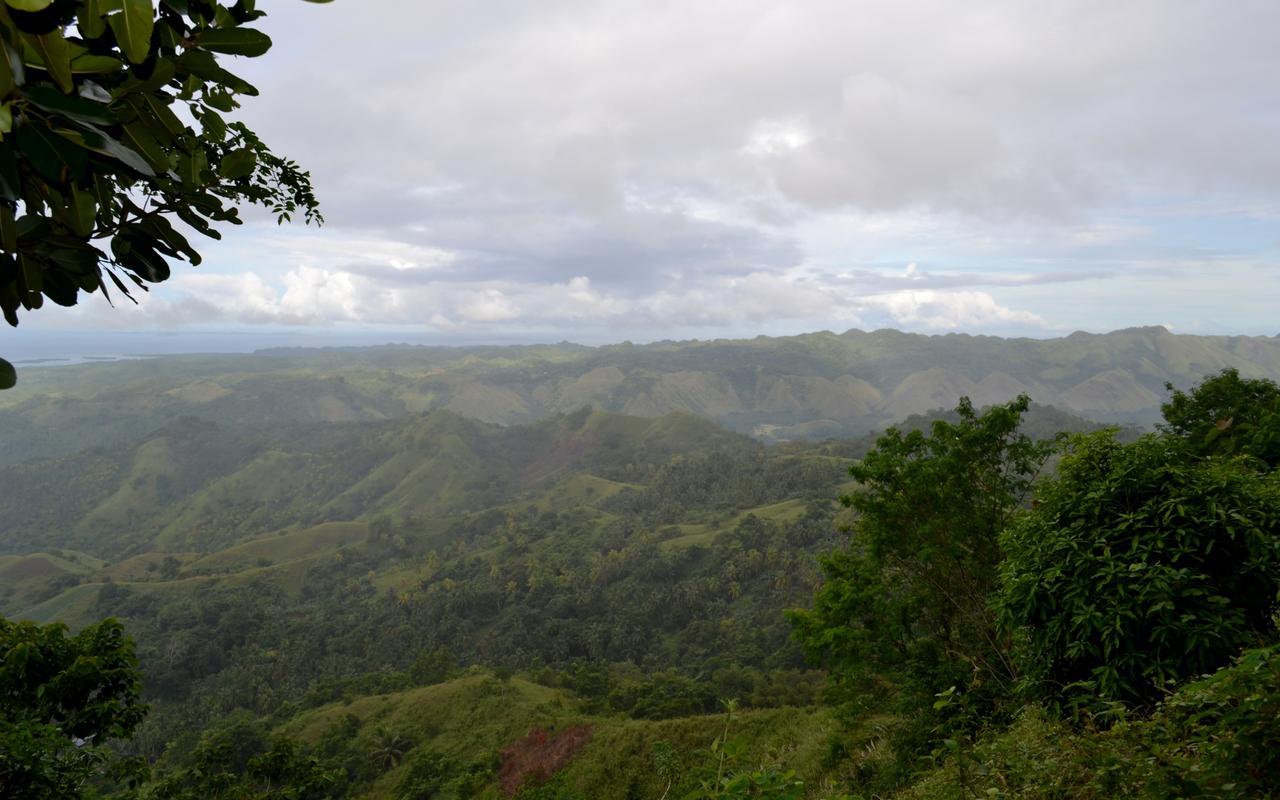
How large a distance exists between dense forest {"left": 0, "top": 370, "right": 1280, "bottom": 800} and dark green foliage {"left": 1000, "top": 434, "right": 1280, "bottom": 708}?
3cm

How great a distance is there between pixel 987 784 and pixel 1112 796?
3.37 ft

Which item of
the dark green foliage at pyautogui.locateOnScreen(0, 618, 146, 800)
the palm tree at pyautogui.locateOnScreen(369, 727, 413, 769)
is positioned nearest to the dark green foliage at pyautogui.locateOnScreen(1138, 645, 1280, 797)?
the dark green foliage at pyautogui.locateOnScreen(0, 618, 146, 800)

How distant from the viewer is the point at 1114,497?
642 cm

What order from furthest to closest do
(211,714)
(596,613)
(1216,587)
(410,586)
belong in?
(410,586)
(596,613)
(211,714)
(1216,587)

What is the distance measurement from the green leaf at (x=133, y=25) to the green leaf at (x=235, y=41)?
0.33 metres

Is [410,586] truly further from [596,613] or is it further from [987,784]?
[987,784]

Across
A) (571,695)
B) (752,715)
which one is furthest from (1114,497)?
(571,695)

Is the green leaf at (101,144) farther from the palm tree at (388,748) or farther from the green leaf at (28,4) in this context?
the palm tree at (388,748)

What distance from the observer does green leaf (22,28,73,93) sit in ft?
4.35

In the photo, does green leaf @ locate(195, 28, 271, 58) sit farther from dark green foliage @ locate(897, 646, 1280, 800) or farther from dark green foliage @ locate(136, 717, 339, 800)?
dark green foliage @ locate(136, 717, 339, 800)

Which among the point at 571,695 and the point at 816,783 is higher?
the point at 816,783

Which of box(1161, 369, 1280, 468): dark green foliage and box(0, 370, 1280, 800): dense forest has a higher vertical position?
box(1161, 369, 1280, 468): dark green foliage

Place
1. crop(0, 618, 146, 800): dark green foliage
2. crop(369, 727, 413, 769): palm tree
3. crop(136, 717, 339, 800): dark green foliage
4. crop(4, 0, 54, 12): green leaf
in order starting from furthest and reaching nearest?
crop(369, 727, 413, 769): palm tree
crop(136, 717, 339, 800): dark green foliage
crop(0, 618, 146, 800): dark green foliage
crop(4, 0, 54, 12): green leaf

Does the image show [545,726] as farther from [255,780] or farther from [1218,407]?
[1218,407]
